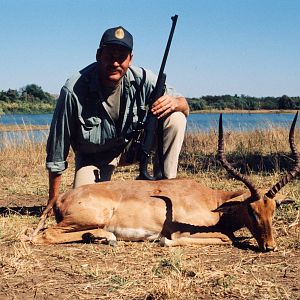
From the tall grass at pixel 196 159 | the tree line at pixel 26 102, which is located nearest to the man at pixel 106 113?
the tall grass at pixel 196 159

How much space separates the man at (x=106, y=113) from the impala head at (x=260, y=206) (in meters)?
1.37

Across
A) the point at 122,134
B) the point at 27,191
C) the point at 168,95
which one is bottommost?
the point at 27,191

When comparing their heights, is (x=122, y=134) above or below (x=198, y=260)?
above

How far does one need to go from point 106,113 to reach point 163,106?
0.64m

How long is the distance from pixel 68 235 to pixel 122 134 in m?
1.63

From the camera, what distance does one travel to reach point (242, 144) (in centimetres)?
1339

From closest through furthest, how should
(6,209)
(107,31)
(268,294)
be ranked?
1. (268,294)
2. (107,31)
3. (6,209)

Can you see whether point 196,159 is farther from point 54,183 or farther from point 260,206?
point 260,206

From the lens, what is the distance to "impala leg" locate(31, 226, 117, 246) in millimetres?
5051

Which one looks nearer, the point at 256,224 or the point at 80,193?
the point at 256,224

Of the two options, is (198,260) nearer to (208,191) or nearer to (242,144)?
(208,191)

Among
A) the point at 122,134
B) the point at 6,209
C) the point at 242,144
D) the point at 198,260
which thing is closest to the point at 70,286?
the point at 198,260

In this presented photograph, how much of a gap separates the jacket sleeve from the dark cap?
689 millimetres

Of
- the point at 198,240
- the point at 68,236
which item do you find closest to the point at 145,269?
the point at 198,240
